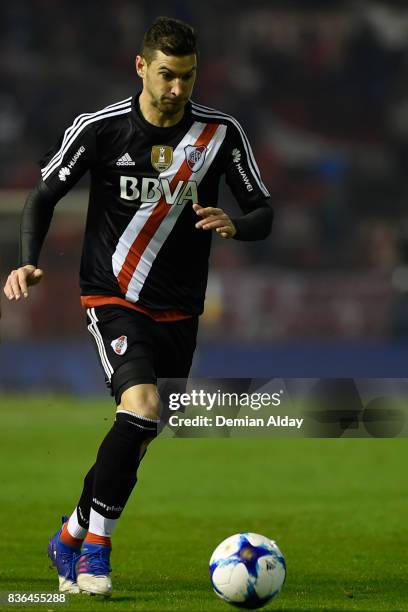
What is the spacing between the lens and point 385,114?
26.9 m

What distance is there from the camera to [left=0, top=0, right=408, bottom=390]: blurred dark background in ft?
61.9

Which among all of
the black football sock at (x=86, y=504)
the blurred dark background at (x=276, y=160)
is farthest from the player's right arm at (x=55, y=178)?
the blurred dark background at (x=276, y=160)

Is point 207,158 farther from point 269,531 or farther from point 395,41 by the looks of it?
point 395,41

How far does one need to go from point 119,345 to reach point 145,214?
0.56 meters

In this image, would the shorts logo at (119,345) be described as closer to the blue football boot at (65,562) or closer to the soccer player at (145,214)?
the soccer player at (145,214)

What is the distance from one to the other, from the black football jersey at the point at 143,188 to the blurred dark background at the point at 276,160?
12767mm

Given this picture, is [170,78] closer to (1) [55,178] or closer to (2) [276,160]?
(1) [55,178]

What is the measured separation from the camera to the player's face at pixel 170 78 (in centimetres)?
482

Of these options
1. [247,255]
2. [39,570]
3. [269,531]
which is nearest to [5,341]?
[247,255]

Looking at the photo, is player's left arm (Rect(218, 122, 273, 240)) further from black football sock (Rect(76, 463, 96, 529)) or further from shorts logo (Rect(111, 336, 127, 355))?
black football sock (Rect(76, 463, 96, 529))

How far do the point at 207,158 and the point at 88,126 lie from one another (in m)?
0.51

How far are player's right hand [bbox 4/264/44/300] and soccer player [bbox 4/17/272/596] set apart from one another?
0.06 metres

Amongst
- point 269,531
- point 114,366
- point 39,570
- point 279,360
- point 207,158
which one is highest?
point 207,158

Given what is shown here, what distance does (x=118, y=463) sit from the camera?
4.79m
